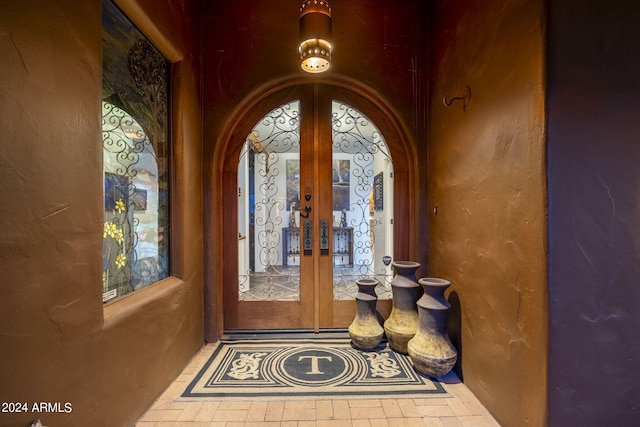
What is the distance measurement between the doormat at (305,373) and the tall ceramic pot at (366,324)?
0.09m

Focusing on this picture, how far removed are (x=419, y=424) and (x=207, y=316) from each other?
1.73 meters

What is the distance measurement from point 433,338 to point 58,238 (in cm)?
204

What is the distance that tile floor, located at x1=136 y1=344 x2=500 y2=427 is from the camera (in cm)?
153

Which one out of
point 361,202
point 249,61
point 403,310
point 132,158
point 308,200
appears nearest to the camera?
point 132,158

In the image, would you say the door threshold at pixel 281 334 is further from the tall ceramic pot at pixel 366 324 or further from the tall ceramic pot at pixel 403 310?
the tall ceramic pot at pixel 403 310

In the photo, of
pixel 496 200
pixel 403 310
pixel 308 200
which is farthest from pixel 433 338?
pixel 308 200

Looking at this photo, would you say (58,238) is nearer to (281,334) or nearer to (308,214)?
(308,214)

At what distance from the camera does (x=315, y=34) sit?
6.73ft

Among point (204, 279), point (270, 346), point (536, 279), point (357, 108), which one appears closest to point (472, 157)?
point (536, 279)

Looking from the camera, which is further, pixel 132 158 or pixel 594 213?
pixel 132 158

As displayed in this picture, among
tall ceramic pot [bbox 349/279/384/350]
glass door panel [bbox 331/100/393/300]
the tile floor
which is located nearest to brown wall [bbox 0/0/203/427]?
the tile floor

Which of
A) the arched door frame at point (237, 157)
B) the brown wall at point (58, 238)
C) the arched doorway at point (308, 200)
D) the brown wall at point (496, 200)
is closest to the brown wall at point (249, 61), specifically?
the arched door frame at point (237, 157)

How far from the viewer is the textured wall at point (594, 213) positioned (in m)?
1.24

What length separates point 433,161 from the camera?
2.35m
